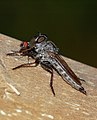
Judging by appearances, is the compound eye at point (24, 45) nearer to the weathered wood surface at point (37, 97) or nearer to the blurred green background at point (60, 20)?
the weathered wood surface at point (37, 97)

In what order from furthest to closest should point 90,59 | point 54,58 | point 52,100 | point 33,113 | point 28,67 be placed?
point 90,59 < point 54,58 < point 28,67 < point 52,100 < point 33,113

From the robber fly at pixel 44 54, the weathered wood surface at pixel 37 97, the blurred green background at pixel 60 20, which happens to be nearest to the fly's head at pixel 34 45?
the robber fly at pixel 44 54

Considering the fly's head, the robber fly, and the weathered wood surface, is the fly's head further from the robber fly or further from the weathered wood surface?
the weathered wood surface

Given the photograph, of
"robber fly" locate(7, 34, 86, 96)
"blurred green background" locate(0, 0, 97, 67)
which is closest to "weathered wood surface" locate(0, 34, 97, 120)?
"robber fly" locate(7, 34, 86, 96)

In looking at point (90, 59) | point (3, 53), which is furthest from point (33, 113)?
point (90, 59)

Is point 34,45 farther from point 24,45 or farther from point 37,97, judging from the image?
point 37,97

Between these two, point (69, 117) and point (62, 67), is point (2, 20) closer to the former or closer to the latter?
point (62, 67)
